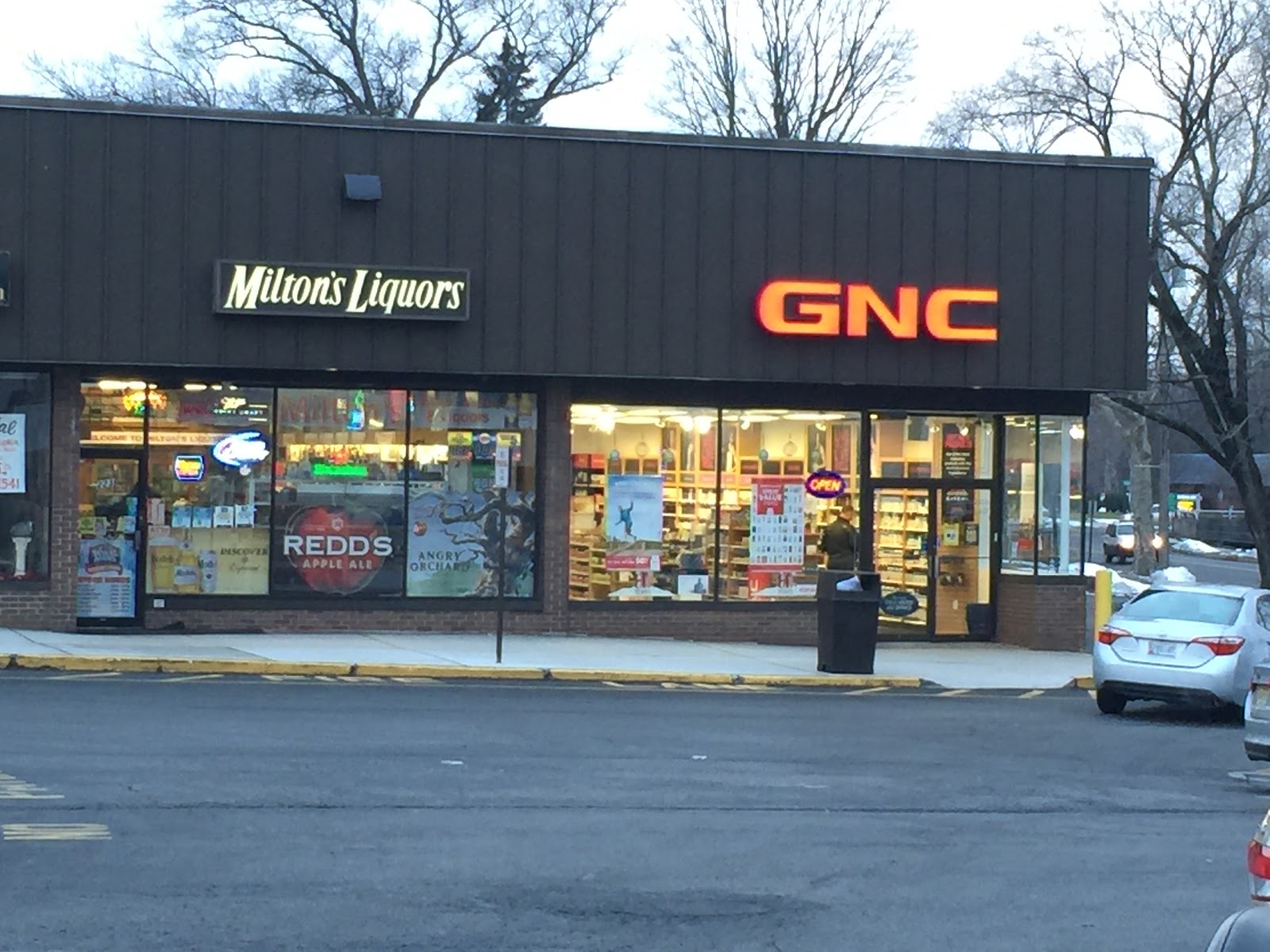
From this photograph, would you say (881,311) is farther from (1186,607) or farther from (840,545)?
(1186,607)

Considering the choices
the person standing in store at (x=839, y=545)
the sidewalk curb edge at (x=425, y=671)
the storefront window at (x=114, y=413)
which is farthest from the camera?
the person standing in store at (x=839, y=545)

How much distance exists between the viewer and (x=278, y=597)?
78.2 ft

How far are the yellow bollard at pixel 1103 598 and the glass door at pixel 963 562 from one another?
193cm

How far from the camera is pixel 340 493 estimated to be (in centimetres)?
2405

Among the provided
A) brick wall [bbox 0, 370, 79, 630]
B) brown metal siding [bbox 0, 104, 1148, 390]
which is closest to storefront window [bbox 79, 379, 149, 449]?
brick wall [bbox 0, 370, 79, 630]

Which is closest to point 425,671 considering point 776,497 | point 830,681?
point 830,681

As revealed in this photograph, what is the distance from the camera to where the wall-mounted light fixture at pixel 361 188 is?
75.0 feet

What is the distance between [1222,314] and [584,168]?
24066 millimetres

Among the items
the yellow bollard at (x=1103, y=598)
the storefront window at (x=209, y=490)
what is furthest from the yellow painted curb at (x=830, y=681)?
the storefront window at (x=209, y=490)

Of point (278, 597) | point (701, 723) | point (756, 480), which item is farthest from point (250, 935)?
point (756, 480)

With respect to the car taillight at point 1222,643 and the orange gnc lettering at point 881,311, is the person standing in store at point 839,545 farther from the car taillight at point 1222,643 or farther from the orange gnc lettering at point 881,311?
the car taillight at point 1222,643

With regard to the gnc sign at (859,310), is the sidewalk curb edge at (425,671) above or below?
below

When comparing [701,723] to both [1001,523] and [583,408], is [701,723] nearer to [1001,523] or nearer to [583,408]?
[583,408]

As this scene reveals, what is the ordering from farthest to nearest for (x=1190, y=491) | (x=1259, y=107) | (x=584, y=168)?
(x=1190, y=491)
(x=1259, y=107)
(x=584, y=168)
